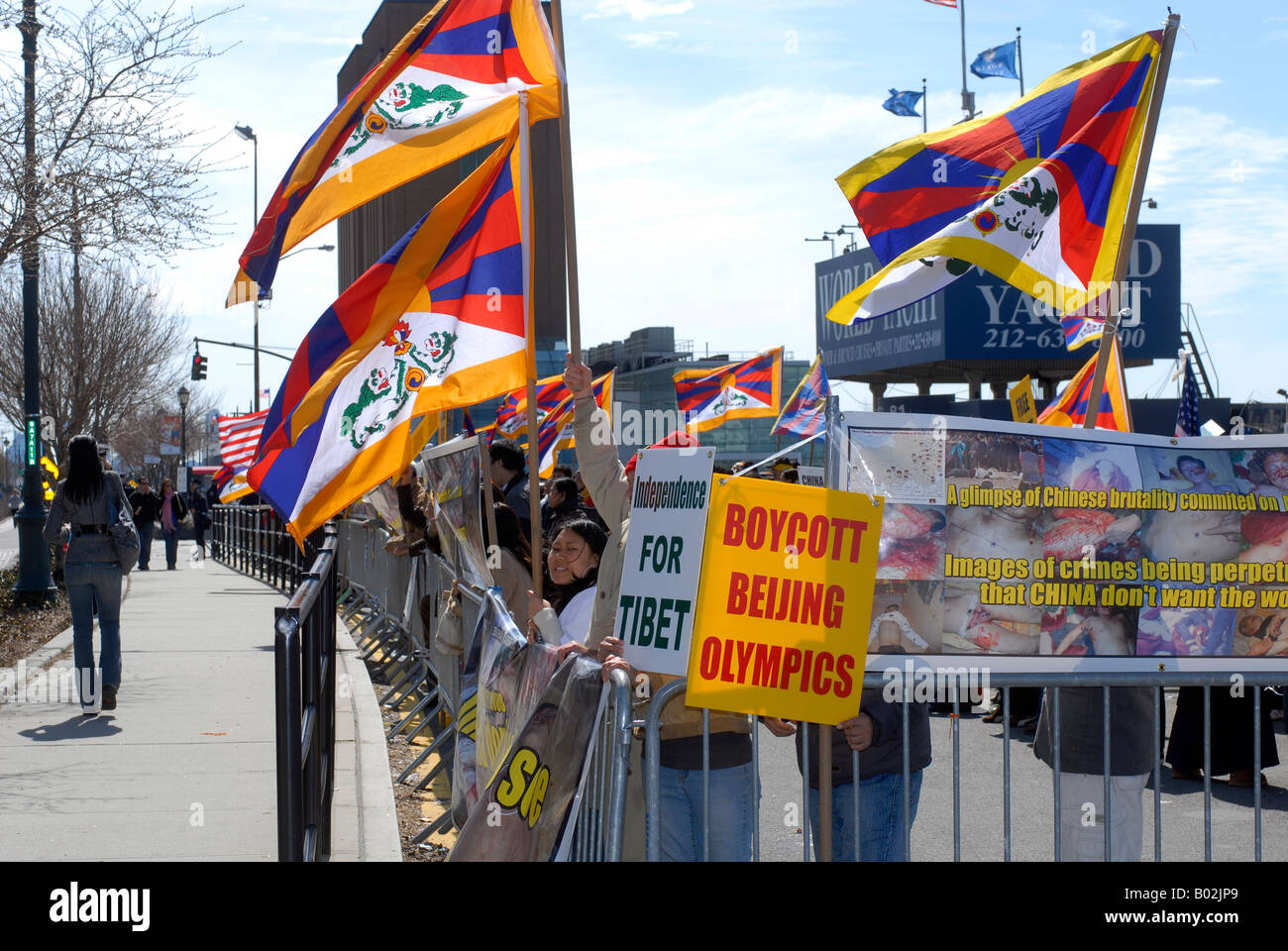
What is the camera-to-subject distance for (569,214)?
553 cm

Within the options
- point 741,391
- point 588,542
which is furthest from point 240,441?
point 588,542

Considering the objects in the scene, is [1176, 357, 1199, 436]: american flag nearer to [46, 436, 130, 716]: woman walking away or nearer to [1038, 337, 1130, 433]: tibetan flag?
[1038, 337, 1130, 433]: tibetan flag

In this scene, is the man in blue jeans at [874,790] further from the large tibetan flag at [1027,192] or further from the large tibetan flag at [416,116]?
the large tibetan flag at [416,116]

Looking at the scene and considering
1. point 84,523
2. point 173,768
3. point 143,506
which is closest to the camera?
point 173,768

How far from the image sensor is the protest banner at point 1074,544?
3.71 metres

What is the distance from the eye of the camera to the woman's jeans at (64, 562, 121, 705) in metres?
10.1

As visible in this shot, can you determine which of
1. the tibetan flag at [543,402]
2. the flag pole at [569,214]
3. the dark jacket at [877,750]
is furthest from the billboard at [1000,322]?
the dark jacket at [877,750]

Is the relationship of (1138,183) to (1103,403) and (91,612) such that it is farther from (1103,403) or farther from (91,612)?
(91,612)

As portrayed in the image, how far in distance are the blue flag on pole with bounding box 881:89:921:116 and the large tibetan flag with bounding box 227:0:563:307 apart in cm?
2346

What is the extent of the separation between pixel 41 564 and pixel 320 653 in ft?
40.4

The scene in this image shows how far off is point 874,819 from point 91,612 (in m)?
7.53

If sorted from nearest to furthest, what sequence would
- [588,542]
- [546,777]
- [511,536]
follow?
[546,777] < [588,542] < [511,536]
